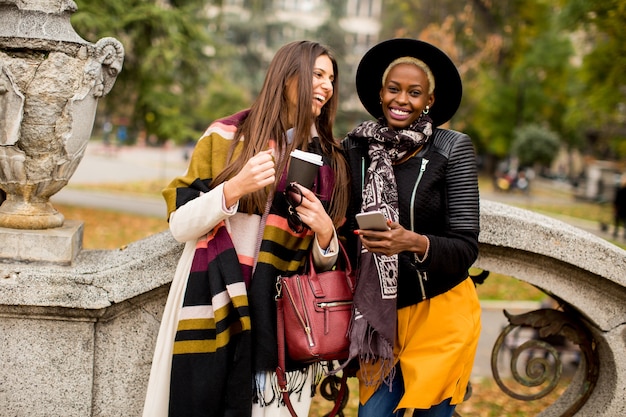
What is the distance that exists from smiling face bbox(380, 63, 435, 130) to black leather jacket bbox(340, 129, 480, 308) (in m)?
0.12

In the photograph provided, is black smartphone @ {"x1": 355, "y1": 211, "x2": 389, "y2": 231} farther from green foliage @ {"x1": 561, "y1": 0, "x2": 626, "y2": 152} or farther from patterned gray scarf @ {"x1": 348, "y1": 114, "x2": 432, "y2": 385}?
green foliage @ {"x1": 561, "y1": 0, "x2": 626, "y2": 152}

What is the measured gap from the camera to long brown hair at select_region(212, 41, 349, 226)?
97.2 inches

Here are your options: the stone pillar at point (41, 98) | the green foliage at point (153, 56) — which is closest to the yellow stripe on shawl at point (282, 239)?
the stone pillar at point (41, 98)

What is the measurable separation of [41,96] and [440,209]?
181 cm

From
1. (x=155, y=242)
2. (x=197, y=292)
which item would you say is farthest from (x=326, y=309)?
(x=155, y=242)

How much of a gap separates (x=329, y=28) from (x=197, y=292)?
34738 millimetres

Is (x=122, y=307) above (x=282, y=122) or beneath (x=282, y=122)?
beneath

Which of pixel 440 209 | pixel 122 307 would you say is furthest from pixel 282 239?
pixel 122 307

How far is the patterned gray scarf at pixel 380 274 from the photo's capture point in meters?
2.38

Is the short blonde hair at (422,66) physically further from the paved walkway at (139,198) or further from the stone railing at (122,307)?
the paved walkway at (139,198)

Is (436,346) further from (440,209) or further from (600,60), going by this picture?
(600,60)

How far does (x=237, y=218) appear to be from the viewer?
250cm

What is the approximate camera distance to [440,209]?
245cm

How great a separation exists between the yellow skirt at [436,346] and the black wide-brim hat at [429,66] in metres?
0.70
